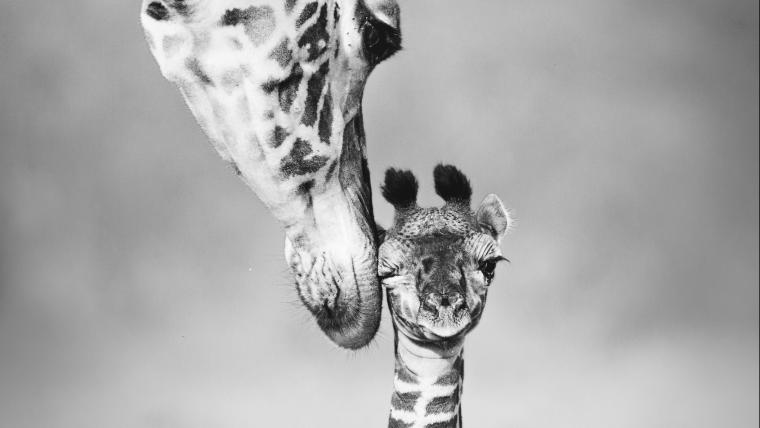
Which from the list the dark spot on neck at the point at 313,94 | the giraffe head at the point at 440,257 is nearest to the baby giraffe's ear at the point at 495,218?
the giraffe head at the point at 440,257

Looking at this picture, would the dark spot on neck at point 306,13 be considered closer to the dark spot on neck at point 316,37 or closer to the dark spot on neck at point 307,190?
the dark spot on neck at point 316,37

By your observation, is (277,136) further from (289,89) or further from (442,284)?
(442,284)

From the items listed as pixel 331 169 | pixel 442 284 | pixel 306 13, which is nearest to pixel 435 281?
pixel 442 284

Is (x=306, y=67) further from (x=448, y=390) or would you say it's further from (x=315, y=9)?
(x=448, y=390)

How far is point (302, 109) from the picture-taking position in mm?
678

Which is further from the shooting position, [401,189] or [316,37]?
[401,189]

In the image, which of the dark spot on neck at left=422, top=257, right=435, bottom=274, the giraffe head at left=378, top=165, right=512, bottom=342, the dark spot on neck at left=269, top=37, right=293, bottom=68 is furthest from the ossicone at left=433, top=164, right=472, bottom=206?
the dark spot on neck at left=269, top=37, right=293, bottom=68

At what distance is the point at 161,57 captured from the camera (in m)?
0.64

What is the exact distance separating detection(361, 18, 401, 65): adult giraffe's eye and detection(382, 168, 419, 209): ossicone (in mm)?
130

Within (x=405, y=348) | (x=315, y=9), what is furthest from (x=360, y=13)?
(x=405, y=348)

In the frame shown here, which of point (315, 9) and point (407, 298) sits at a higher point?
point (315, 9)

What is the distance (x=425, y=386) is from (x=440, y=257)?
15cm

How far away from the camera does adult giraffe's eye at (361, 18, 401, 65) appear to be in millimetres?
719

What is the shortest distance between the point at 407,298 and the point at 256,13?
247mm
